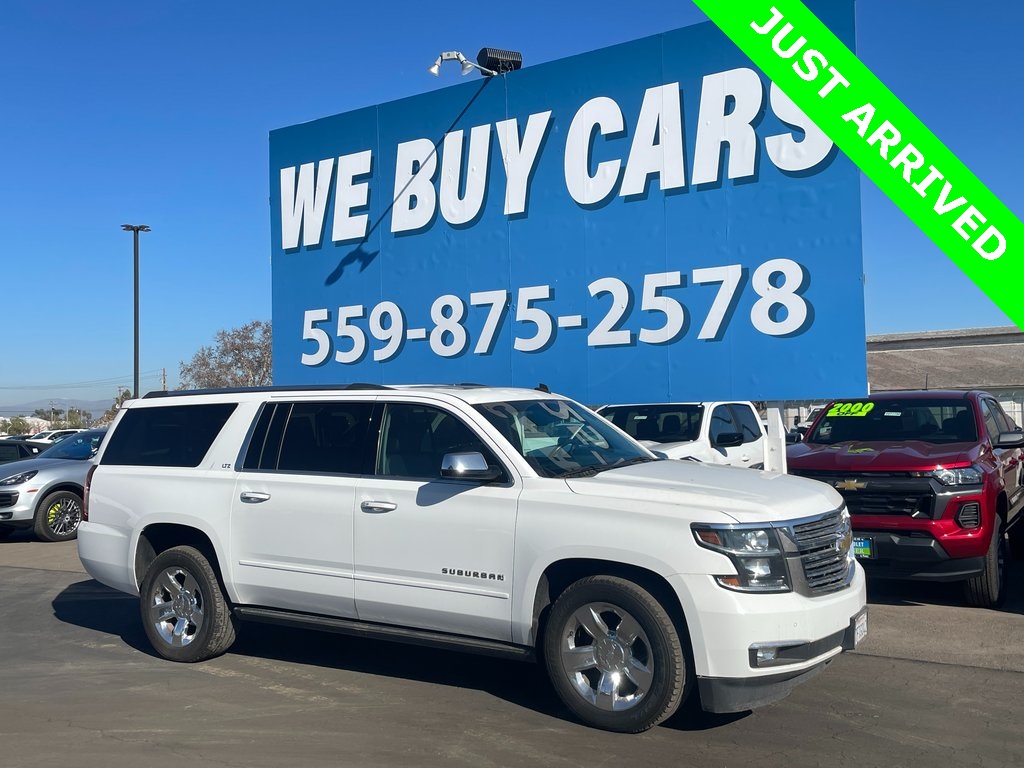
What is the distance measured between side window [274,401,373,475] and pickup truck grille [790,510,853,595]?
2.69 metres

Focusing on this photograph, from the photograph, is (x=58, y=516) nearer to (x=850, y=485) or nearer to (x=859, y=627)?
(x=850, y=485)

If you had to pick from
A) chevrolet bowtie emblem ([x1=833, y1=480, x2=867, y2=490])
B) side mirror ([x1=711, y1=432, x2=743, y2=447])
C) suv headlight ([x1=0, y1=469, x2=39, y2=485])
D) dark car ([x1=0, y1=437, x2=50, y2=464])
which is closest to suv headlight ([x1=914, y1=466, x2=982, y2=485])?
chevrolet bowtie emblem ([x1=833, y1=480, x2=867, y2=490])

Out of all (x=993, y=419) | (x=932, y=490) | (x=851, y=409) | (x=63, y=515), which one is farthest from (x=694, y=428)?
(x=63, y=515)

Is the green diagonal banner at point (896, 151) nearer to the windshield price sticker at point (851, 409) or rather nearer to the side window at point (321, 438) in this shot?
the windshield price sticker at point (851, 409)

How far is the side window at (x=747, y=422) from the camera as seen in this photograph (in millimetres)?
12836

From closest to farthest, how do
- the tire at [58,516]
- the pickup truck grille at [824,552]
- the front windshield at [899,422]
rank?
the pickup truck grille at [824,552]
the front windshield at [899,422]
the tire at [58,516]

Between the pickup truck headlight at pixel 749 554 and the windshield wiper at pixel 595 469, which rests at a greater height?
the windshield wiper at pixel 595 469

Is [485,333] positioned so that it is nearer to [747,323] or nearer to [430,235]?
[430,235]

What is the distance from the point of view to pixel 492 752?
191 inches

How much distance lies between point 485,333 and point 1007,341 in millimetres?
38894

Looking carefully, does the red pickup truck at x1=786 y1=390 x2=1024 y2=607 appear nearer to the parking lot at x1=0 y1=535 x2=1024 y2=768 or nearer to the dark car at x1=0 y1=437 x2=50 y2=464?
the parking lot at x1=0 y1=535 x2=1024 y2=768

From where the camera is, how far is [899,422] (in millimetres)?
9039

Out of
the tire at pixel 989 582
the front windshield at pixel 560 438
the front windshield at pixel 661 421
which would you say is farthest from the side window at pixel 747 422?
the front windshield at pixel 560 438

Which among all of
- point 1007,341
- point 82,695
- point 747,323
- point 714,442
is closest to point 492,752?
point 82,695
